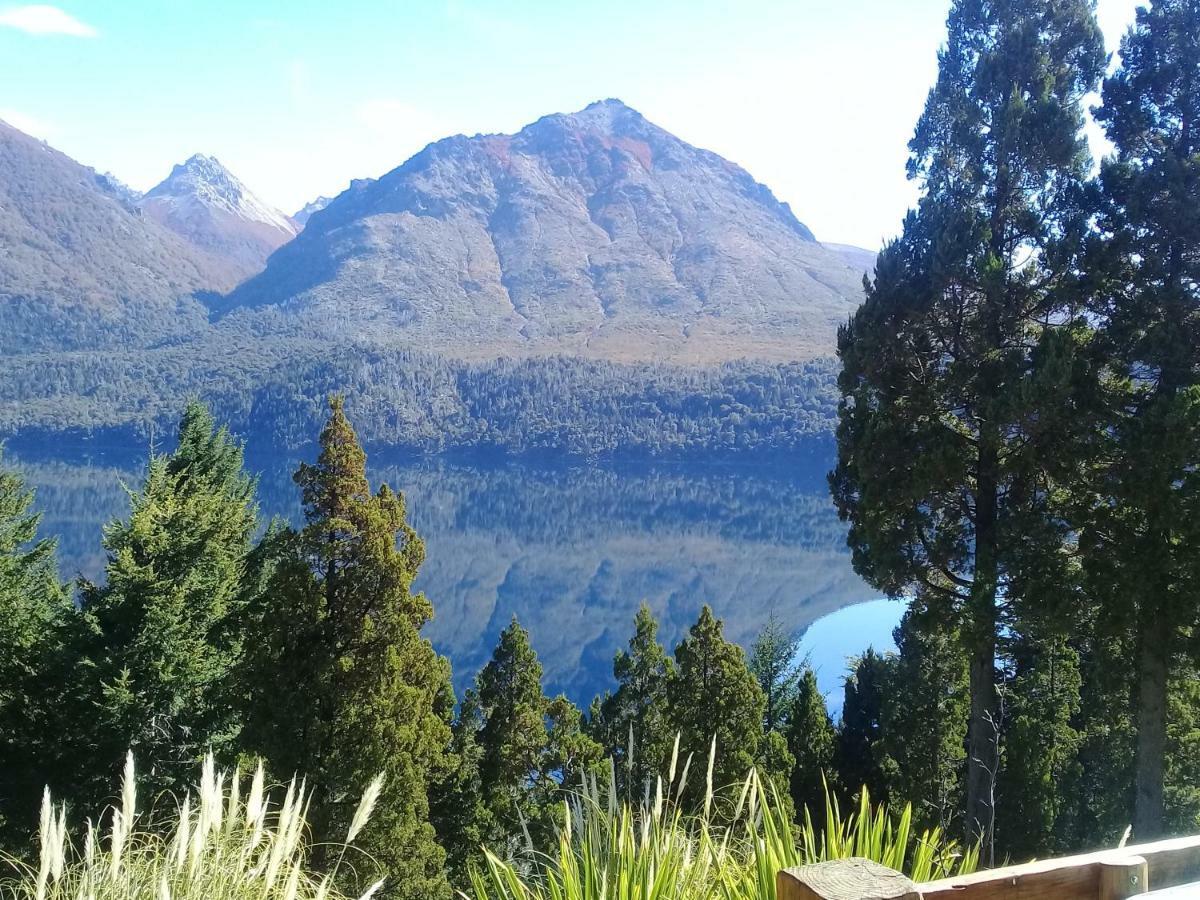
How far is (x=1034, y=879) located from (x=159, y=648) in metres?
8.37

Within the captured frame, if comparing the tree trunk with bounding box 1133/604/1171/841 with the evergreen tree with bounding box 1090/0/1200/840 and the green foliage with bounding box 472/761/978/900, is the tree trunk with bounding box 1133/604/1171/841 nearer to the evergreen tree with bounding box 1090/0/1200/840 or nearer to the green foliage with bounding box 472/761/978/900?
the evergreen tree with bounding box 1090/0/1200/840

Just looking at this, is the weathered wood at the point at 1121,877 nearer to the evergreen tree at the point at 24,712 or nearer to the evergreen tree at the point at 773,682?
the evergreen tree at the point at 24,712

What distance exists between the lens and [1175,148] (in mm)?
7688

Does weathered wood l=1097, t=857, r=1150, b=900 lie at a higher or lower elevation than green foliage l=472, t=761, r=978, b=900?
higher

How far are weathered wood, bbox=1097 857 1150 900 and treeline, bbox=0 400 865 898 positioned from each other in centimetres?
393

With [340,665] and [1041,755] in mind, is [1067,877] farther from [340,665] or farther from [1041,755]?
[1041,755]

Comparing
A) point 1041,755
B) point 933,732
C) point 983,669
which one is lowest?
point 933,732

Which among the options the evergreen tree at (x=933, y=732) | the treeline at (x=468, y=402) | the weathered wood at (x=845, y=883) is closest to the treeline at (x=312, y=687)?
the evergreen tree at (x=933, y=732)

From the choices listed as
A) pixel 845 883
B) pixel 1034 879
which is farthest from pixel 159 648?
pixel 1034 879

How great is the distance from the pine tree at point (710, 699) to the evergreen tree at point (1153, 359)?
4.25 m

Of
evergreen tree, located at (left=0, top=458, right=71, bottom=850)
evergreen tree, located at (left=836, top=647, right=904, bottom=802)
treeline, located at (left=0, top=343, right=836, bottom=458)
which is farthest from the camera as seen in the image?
treeline, located at (left=0, top=343, right=836, bottom=458)

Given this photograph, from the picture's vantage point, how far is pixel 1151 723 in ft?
23.6

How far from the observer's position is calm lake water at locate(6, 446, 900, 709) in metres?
45.5

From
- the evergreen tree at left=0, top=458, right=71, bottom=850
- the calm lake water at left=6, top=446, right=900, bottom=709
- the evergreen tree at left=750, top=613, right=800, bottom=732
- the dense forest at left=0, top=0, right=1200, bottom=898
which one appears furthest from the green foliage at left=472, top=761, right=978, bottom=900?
the calm lake water at left=6, top=446, right=900, bottom=709
